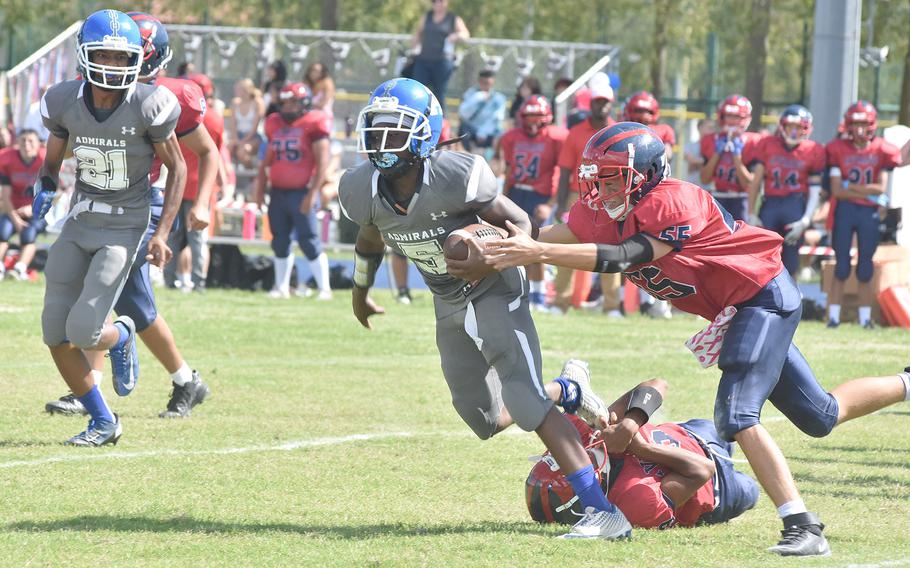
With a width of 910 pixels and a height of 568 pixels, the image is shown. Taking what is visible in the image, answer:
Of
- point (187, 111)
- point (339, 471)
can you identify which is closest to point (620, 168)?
point (339, 471)

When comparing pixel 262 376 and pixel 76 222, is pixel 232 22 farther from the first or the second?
pixel 76 222

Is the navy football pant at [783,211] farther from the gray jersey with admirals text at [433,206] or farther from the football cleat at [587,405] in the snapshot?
the gray jersey with admirals text at [433,206]

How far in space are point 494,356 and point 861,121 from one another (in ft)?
30.0

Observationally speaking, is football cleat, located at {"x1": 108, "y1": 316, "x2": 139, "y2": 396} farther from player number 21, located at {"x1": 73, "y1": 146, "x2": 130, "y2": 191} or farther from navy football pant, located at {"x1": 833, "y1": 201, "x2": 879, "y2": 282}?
navy football pant, located at {"x1": 833, "y1": 201, "x2": 879, "y2": 282}

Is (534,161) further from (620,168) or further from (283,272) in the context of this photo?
(620,168)

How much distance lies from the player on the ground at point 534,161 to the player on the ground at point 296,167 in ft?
6.51

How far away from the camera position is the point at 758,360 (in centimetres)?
532

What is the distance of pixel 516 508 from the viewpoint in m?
6.09

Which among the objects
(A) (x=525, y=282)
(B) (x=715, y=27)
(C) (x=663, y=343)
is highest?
(B) (x=715, y=27)

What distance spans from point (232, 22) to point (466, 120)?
1956 centimetres

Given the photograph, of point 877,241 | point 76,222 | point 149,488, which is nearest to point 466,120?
point 877,241

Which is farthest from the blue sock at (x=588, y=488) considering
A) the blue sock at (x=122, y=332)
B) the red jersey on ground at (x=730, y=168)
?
the red jersey on ground at (x=730, y=168)

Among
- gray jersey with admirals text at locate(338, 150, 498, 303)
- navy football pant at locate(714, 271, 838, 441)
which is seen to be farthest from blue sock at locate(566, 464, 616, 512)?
gray jersey with admirals text at locate(338, 150, 498, 303)

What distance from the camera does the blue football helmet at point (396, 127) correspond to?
216 inches
